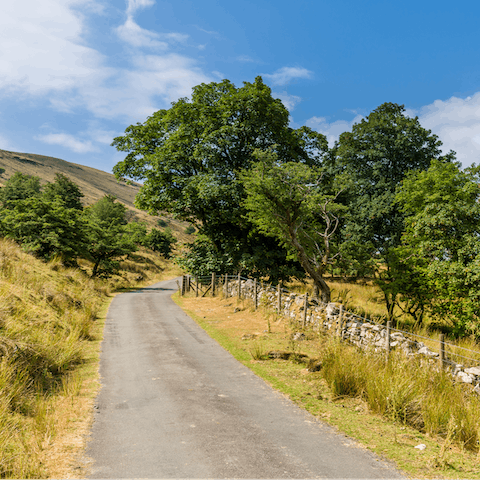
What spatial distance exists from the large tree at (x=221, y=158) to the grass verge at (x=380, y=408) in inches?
455

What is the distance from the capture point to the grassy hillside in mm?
4824

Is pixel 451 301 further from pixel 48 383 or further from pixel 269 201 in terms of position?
pixel 48 383

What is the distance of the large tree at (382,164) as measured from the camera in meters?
27.8

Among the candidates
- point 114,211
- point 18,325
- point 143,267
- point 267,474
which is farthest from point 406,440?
point 114,211

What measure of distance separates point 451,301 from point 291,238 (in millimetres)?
7705

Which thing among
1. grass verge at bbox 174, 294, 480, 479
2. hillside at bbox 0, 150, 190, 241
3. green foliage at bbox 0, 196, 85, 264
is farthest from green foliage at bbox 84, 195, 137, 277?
hillside at bbox 0, 150, 190, 241

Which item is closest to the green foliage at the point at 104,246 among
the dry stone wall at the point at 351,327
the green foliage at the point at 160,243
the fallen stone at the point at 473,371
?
the dry stone wall at the point at 351,327

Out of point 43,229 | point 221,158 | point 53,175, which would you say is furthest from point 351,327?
point 53,175

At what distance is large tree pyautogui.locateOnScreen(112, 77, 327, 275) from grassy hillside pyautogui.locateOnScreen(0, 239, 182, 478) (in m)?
10.3

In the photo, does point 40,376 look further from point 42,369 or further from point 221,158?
point 221,158

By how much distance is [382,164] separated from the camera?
28.7m

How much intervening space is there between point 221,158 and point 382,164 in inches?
586

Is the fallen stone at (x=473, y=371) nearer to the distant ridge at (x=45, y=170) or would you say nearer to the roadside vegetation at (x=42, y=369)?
the roadside vegetation at (x=42, y=369)

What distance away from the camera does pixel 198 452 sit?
5.05m
